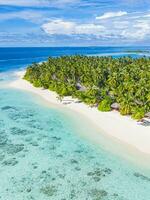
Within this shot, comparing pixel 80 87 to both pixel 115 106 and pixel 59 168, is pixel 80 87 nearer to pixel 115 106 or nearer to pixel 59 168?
pixel 115 106

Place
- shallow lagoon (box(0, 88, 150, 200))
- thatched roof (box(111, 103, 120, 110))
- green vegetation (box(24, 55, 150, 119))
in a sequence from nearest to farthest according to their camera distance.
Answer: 1. shallow lagoon (box(0, 88, 150, 200))
2. green vegetation (box(24, 55, 150, 119))
3. thatched roof (box(111, 103, 120, 110))

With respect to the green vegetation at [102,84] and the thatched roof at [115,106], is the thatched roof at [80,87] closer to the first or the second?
the green vegetation at [102,84]

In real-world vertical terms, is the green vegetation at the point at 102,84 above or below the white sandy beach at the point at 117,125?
above

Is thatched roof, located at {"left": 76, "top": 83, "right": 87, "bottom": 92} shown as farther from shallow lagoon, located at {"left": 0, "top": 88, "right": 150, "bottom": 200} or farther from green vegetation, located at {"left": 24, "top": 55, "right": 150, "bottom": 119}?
shallow lagoon, located at {"left": 0, "top": 88, "right": 150, "bottom": 200}

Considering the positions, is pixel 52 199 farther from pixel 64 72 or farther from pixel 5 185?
pixel 64 72

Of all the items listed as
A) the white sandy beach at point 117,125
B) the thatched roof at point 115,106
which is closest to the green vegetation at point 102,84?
the thatched roof at point 115,106

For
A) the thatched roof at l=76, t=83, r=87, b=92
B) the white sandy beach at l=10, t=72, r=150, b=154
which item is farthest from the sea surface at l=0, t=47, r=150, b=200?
the thatched roof at l=76, t=83, r=87, b=92

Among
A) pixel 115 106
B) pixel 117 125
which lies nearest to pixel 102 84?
pixel 115 106

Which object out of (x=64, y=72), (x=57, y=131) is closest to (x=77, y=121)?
(x=57, y=131)
